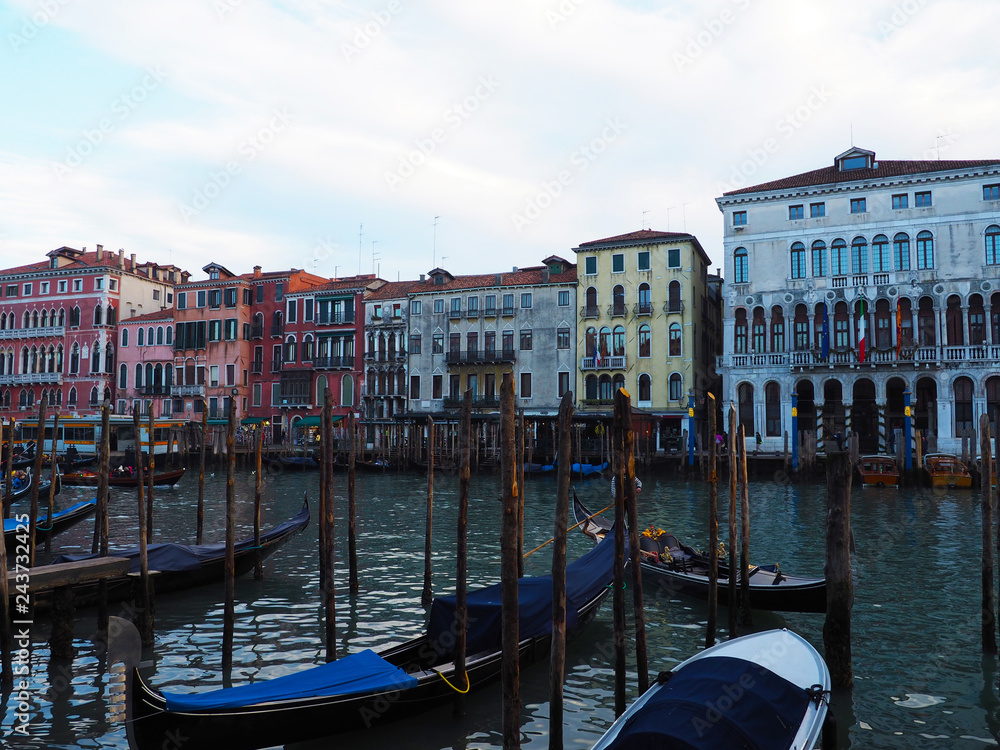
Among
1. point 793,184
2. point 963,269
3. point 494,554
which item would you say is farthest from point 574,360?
point 494,554

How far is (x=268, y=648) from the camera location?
870 centimetres

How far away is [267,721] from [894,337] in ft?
105

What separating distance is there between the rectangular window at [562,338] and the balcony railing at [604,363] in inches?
51.2

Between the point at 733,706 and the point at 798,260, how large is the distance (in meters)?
31.4

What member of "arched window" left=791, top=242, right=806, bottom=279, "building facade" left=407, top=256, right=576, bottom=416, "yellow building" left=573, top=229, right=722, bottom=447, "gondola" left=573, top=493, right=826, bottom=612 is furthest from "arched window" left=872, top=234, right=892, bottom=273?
"gondola" left=573, top=493, right=826, bottom=612

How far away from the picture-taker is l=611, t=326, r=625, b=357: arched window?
3631 cm

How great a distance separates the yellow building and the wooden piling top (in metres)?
28.4

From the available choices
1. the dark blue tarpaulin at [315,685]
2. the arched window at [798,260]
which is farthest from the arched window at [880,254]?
the dark blue tarpaulin at [315,685]

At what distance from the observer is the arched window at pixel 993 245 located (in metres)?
30.5

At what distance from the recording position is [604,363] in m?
36.2

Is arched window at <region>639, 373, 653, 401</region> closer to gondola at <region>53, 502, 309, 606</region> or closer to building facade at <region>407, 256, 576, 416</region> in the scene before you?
building facade at <region>407, 256, 576, 416</region>

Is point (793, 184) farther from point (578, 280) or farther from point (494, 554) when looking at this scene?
point (494, 554)

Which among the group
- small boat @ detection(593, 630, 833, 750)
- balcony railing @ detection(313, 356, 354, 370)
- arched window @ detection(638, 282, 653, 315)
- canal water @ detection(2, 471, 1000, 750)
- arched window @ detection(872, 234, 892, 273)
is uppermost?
arched window @ detection(872, 234, 892, 273)

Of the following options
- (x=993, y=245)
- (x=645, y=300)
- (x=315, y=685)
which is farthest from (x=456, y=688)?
(x=993, y=245)
